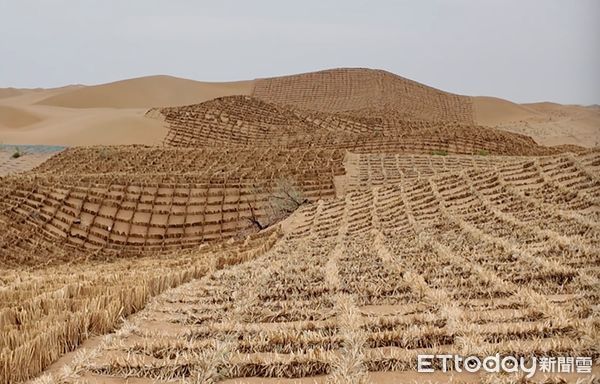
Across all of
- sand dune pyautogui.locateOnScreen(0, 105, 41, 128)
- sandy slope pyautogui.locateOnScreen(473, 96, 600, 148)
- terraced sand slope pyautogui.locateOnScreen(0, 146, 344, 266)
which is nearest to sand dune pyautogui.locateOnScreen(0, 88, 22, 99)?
sand dune pyautogui.locateOnScreen(0, 105, 41, 128)

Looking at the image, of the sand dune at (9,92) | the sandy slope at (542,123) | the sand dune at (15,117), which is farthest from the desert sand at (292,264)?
the sand dune at (9,92)

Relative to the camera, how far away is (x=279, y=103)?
29.4 meters

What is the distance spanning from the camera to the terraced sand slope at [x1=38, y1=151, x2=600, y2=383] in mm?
1776

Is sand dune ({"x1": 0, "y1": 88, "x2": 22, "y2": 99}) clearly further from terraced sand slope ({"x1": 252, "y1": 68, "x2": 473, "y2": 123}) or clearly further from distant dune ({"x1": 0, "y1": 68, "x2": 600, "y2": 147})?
terraced sand slope ({"x1": 252, "y1": 68, "x2": 473, "y2": 123})

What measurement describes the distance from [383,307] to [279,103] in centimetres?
2745

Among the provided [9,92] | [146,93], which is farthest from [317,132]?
Answer: [9,92]

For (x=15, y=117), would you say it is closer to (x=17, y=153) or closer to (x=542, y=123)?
(x=17, y=153)

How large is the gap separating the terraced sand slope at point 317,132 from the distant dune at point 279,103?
81cm

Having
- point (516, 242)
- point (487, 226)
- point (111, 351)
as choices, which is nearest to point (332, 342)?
point (111, 351)

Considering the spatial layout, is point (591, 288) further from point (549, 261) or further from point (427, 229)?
point (427, 229)

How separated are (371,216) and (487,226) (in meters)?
1.89

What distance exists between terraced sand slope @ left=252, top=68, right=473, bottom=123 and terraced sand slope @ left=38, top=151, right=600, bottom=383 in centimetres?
2441

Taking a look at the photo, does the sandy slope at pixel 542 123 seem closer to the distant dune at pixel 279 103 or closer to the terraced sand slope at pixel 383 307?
the distant dune at pixel 279 103

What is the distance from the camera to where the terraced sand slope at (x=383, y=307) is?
5.83ft
